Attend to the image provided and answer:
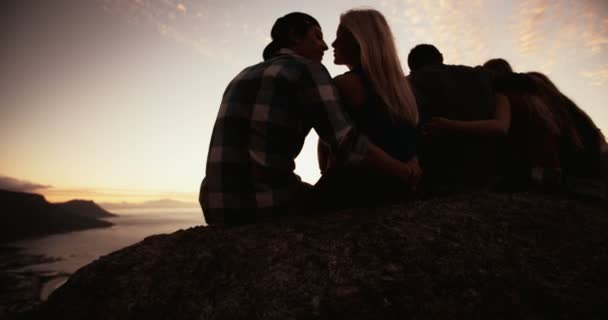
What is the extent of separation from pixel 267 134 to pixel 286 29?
96 cm

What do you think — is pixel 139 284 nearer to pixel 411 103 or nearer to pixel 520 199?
pixel 411 103

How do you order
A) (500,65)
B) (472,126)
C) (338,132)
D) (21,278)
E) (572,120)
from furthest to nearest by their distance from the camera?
(21,278) → (500,65) → (572,120) → (472,126) → (338,132)

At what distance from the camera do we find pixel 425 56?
3.25 metres

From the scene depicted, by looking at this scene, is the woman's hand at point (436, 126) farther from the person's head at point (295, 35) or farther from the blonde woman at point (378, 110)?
the person's head at point (295, 35)

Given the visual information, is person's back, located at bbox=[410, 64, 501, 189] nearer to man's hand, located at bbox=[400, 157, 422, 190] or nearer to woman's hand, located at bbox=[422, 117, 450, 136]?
woman's hand, located at bbox=[422, 117, 450, 136]

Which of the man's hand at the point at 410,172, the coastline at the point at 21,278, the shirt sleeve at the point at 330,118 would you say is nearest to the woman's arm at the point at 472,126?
the man's hand at the point at 410,172

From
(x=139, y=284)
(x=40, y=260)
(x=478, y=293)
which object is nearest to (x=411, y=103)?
(x=478, y=293)

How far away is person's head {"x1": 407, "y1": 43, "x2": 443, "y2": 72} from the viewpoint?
3.23 meters

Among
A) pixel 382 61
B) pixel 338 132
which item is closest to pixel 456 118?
pixel 382 61

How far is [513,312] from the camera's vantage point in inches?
45.5

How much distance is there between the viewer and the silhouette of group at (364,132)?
183cm

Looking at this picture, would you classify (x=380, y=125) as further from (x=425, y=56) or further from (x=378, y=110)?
(x=425, y=56)

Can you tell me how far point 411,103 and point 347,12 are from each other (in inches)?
37.9

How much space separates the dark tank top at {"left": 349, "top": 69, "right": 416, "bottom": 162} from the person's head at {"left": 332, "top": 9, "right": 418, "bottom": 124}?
43 millimetres
